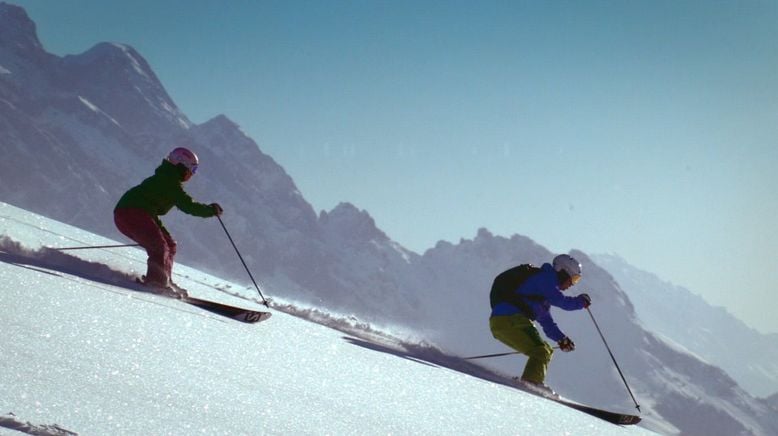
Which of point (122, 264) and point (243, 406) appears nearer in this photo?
point (243, 406)

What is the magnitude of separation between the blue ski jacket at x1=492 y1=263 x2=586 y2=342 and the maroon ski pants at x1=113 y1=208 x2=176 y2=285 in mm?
5107

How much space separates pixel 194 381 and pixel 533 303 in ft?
23.6

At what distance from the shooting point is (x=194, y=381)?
2.66 metres

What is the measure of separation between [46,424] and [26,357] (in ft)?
2.12

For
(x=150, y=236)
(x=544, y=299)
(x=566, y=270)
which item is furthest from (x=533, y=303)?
(x=150, y=236)

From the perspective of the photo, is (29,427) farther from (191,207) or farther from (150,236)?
(191,207)

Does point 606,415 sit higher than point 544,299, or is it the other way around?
point 544,299

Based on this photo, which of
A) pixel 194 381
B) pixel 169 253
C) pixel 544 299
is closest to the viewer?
pixel 194 381

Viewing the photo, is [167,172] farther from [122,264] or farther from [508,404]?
[508,404]

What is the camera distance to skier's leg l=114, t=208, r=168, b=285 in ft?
26.1

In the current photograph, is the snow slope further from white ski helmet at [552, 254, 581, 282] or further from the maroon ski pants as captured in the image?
white ski helmet at [552, 254, 581, 282]

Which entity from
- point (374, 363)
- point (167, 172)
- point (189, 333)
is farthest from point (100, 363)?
point (167, 172)

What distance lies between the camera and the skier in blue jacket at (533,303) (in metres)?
8.88

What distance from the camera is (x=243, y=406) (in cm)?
248
